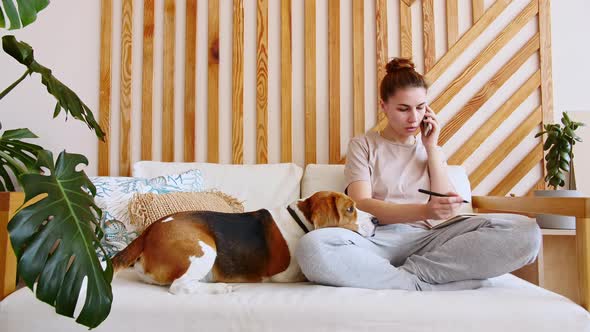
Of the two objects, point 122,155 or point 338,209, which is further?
point 122,155

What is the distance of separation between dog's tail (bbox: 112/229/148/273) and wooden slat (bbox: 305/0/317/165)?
1109 mm

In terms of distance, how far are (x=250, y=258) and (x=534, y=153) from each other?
1.66 meters

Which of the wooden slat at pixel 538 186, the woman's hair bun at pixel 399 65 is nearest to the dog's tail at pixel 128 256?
the woman's hair bun at pixel 399 65

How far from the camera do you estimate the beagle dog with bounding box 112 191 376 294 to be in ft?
4.22

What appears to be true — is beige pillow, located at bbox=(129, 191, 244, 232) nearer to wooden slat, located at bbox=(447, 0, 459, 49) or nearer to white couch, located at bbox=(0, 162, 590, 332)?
white couch, located at bbox=(0, 162, 590, 332)

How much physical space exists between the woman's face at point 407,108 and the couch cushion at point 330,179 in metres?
0.41

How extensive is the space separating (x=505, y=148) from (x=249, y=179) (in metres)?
1.29

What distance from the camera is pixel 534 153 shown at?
229 centimetres

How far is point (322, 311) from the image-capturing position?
44.6 inches

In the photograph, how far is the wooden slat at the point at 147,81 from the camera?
2.26 m

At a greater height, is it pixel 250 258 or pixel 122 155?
pixel 122 155

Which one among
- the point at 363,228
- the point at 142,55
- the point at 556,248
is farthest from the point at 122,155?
the point at 556,248

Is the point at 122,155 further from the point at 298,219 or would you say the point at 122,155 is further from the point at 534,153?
the point at 534,153

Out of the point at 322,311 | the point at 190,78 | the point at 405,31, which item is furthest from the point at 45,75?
the point at 405,31
